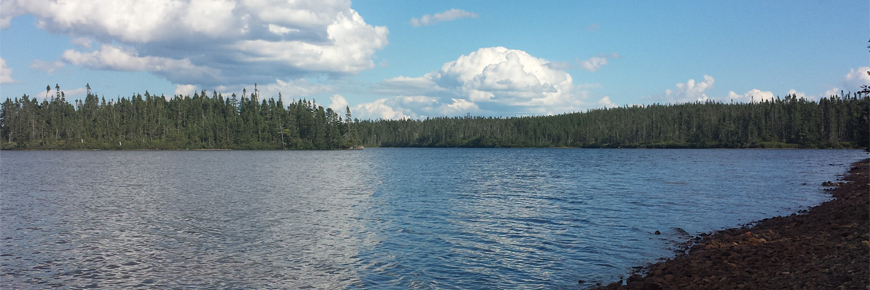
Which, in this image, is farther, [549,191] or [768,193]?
[549,191]

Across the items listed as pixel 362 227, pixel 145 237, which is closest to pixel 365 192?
pixel 362 227

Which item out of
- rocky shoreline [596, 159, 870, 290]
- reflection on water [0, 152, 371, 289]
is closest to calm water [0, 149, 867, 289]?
reflection on water [0, 152, 371, 289]

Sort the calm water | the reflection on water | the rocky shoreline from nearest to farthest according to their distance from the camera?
the rocky shoreline < the reflection on water < the calm water

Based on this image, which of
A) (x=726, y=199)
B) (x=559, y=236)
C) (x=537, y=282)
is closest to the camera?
(x=537, y=282)

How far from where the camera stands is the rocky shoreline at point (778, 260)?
13.0m

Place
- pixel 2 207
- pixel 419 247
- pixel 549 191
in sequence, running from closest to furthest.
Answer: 1. pixel 419 247
2. pixel 2 207
3. pixel 549 191

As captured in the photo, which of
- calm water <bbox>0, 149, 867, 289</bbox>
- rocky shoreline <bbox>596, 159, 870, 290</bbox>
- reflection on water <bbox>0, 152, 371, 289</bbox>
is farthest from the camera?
calm water <bbox>0, 149, 867, 289</bbox>

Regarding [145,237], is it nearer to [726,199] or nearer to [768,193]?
[726,199]

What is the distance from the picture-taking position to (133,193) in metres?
46.7

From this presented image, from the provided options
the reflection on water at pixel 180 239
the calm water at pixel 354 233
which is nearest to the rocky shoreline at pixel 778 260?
the calm water at pixel 354 233

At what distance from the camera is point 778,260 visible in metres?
16.2

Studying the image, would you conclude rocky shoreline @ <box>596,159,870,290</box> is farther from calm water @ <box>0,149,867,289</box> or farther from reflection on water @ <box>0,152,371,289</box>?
reflection on water @ <box>0,152,371,289</box>

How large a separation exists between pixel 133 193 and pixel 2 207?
1096 cm

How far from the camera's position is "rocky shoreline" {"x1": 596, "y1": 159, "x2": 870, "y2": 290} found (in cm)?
1299
